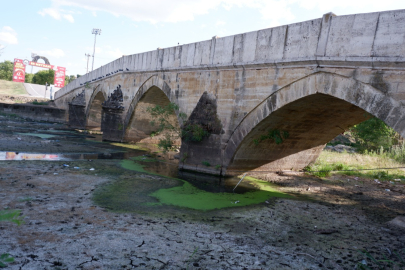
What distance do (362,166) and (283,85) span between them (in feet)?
19.3

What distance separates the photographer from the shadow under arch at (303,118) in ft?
16.7

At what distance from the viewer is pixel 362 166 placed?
10703 millimetres

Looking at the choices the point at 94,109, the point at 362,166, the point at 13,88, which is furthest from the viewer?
the point at 13,88

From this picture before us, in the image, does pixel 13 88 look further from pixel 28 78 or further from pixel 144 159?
pixel 144 159

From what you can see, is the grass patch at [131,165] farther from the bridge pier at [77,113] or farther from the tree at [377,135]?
the bridge pier at [77,113]

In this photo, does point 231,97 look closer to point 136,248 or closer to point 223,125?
point 223,125

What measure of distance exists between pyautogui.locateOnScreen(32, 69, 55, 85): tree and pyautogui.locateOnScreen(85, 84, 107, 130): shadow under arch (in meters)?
41.2

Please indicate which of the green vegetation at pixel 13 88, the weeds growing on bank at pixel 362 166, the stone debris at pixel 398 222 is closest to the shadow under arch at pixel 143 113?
the weeds growing on bank at pixel 362 166

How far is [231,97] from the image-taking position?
25.9 ft

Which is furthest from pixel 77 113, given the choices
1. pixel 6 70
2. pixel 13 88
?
pixel 6 70

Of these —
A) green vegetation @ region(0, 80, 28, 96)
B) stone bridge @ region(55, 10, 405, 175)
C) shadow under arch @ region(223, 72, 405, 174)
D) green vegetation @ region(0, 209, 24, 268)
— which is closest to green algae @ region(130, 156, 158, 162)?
stone bridge @ region(55, 10, 405, 175)

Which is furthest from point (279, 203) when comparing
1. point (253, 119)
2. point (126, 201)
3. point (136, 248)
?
point (136, 248)

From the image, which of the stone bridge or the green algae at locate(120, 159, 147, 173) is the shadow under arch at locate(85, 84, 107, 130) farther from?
the green algae at locate(120, 159, 147, 173)

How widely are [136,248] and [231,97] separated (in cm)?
528
